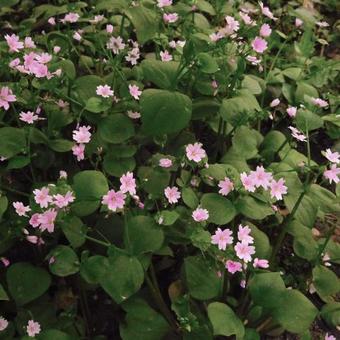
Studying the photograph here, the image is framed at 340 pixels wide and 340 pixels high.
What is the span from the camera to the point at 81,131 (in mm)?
1841

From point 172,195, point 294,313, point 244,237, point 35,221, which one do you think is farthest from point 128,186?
point 294,313

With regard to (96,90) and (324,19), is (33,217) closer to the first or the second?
(96,90)

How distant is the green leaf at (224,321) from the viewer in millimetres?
1540

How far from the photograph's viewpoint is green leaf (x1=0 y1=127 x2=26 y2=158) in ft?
5.82

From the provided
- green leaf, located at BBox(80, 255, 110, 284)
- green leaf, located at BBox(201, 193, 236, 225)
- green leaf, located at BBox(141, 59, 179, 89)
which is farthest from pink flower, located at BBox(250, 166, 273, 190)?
green leaf, located at BBox(80, 255, 110, 284)

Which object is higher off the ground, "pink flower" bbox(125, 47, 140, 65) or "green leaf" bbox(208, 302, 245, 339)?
"pink flower" bbox(125, 47, 140, 65)

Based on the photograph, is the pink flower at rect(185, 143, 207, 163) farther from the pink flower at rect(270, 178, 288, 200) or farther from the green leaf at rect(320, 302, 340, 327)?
the green leaf at rect(320, 302, 340, 327)

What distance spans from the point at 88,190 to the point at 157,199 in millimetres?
271

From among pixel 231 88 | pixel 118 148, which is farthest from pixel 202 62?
pixel 118 148

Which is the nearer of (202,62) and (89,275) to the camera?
(89,275)

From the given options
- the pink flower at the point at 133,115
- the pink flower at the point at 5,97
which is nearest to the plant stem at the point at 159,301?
the pink flower at the point at 133,115

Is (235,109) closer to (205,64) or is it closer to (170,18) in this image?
(205,64)

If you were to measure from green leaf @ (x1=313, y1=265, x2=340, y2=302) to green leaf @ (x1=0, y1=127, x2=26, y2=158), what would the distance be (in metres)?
1.07

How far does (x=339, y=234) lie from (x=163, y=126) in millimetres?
971
